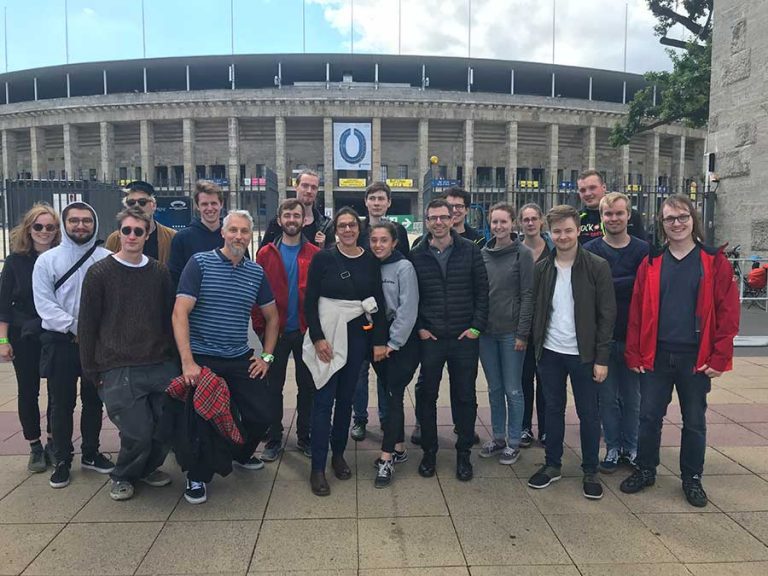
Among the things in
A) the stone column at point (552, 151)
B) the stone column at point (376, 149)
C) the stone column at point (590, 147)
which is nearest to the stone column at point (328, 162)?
the stone column at point (376, 149)

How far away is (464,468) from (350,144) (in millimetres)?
44016

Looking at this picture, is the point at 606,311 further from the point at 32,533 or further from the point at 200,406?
the point at 32,533

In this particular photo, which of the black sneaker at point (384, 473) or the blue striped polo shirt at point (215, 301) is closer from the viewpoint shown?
the blue striped polo shirt at point (215, 301)

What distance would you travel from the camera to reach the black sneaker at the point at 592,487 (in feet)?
11.3

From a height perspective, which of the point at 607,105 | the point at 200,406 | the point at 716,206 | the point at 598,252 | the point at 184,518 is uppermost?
the point at 607,105

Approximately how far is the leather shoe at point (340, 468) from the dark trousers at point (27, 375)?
2135mm

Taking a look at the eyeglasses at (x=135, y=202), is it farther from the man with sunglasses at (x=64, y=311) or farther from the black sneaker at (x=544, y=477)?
the black sneaker at (x=544, y=477)

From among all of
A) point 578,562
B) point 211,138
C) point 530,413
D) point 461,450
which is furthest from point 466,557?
point 211,138

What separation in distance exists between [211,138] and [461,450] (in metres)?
48.1

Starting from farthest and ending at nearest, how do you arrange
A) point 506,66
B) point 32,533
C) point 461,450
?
1. point 506,66
2. point 461,450
3. point 32,533

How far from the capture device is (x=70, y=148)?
4722 cm

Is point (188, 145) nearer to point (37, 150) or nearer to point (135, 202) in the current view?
point (37, 150)

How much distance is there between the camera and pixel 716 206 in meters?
12.0

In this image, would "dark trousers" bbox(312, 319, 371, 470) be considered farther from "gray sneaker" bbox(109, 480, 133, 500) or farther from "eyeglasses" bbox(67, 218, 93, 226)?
"eyeglasses" bbox(67, 218, 93, 226)
